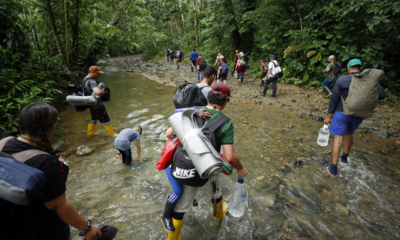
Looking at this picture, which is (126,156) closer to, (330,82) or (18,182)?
(18,182)

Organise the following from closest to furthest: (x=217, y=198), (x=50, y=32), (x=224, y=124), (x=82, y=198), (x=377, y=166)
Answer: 1. (x=224, y=124)
2. (x=217, y=198)
3. (x=82, y=198)
4. (x=377, y=166)
5. (x=50, y=32)

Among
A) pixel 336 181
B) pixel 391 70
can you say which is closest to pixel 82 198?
pixel 336 181

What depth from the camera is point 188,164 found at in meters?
1.84

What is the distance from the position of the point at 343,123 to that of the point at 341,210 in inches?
65.0

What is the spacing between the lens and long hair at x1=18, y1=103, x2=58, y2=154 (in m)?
1.36

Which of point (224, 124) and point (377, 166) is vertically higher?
point (224, 124)

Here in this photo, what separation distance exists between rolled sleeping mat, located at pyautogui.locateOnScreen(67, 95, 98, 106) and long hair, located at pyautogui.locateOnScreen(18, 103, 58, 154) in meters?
3.51

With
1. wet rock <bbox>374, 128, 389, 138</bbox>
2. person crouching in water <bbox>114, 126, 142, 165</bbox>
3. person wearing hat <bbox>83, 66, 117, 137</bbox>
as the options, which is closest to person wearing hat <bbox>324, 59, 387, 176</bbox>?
wet rock <bbox>374, 128, 389, 138</bbox>

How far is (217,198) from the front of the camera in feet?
8.39

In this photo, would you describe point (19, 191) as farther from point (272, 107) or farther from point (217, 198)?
point (272, 107)

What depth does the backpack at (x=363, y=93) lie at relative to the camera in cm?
327

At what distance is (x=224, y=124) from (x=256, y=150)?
3167 mm

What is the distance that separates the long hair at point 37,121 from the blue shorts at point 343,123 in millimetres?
4546

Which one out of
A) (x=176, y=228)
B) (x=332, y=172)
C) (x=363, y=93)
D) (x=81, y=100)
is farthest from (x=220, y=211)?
(x=81, y=100)
